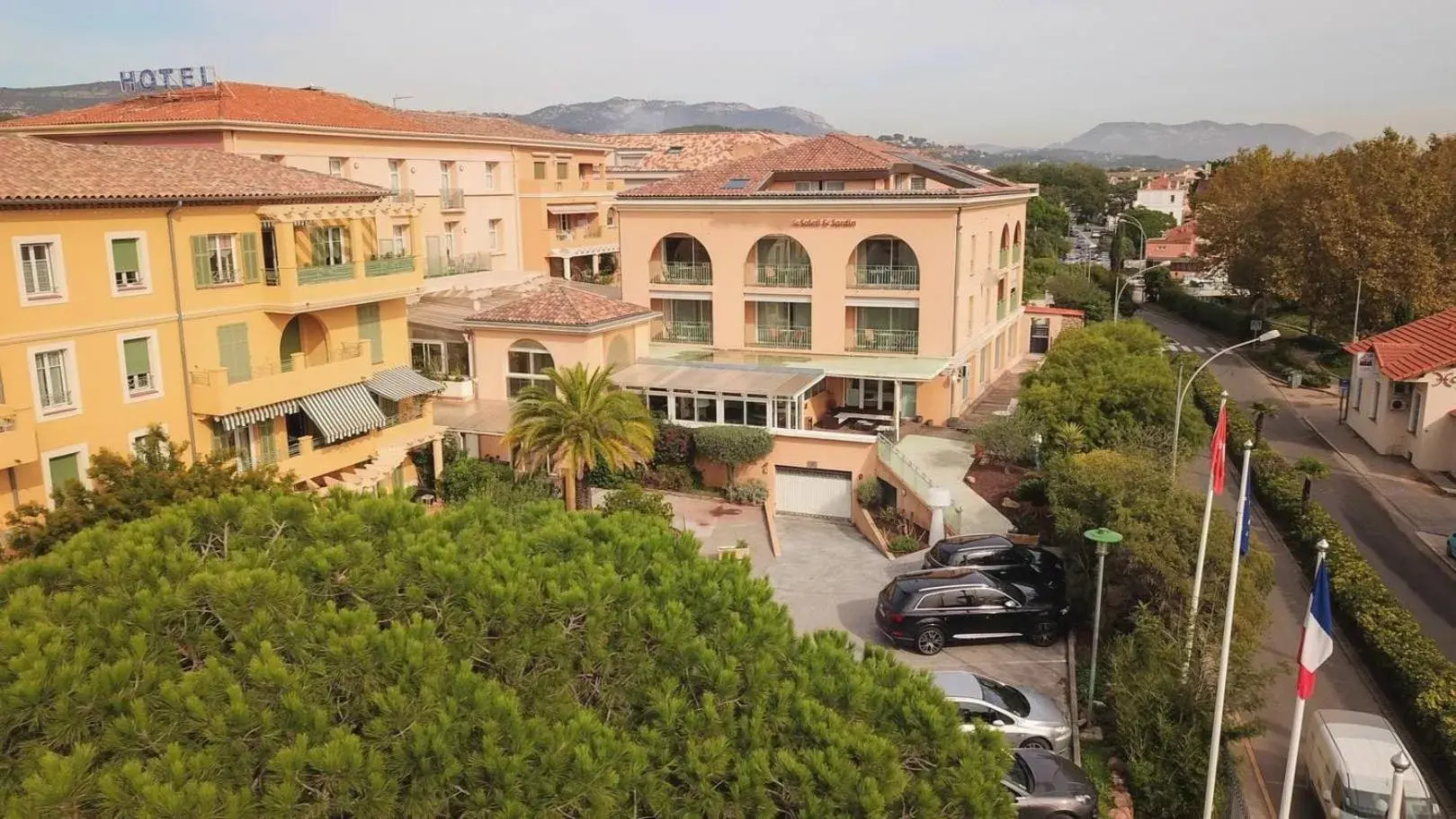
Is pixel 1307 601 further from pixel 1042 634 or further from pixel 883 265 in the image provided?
pixel 883 265

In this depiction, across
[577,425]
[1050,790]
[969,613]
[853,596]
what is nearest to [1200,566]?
[1050,790]

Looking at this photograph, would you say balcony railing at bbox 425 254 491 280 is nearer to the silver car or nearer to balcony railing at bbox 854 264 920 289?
balcony railing at bbox 854 264 920 289

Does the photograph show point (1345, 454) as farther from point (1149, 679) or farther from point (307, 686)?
point (307, 686)

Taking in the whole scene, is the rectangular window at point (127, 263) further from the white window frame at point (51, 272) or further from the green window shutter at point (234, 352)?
the green window shutter at point (234, 352)

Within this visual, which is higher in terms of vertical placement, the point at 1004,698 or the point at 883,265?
the point at 883,265

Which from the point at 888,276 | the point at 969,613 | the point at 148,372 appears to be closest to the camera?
the point at 969,613

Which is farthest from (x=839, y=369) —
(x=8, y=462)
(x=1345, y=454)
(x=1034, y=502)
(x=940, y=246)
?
(x=8, y=462)

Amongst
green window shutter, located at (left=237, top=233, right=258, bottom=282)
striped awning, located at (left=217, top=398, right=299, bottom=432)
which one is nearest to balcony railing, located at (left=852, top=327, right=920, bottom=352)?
striped awning, located at (left=217, top=398, right=299, bottom=432)
